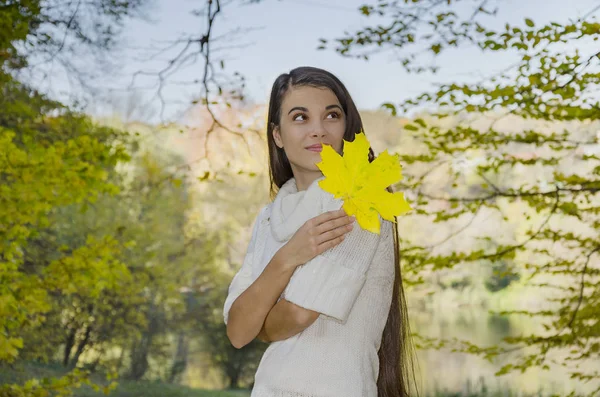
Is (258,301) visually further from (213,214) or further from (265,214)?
(213,214)

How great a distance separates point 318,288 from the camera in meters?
0.96

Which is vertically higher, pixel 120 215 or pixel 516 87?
pixel 120 215

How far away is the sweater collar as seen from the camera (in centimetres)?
105

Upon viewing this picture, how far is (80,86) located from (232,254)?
6024 millimetres

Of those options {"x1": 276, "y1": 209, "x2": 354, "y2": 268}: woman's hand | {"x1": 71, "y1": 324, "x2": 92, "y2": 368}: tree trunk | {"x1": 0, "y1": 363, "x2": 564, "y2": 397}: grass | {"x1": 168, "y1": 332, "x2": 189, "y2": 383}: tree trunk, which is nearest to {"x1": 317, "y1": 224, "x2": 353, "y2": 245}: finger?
{"x1": 276, "y1": 209, "x2": 354, "y2": 268}: woman's hand

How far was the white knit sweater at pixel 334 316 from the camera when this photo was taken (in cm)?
96

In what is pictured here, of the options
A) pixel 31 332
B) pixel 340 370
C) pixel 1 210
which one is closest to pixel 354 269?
pixel 340 370

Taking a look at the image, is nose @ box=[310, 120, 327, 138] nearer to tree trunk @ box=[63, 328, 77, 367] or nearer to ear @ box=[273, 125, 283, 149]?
ear @ box=[273, 125, 283, 149]

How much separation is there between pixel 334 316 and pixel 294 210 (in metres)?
0.19

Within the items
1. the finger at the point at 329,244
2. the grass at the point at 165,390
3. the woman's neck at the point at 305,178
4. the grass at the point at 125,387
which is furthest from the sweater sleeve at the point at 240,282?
the grass at the point at 165,390

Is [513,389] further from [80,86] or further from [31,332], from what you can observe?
[80,86]

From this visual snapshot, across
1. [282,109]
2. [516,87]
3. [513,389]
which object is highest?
[516,87]

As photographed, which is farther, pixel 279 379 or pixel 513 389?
pixel 513 389

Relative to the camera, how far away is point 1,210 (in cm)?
259
